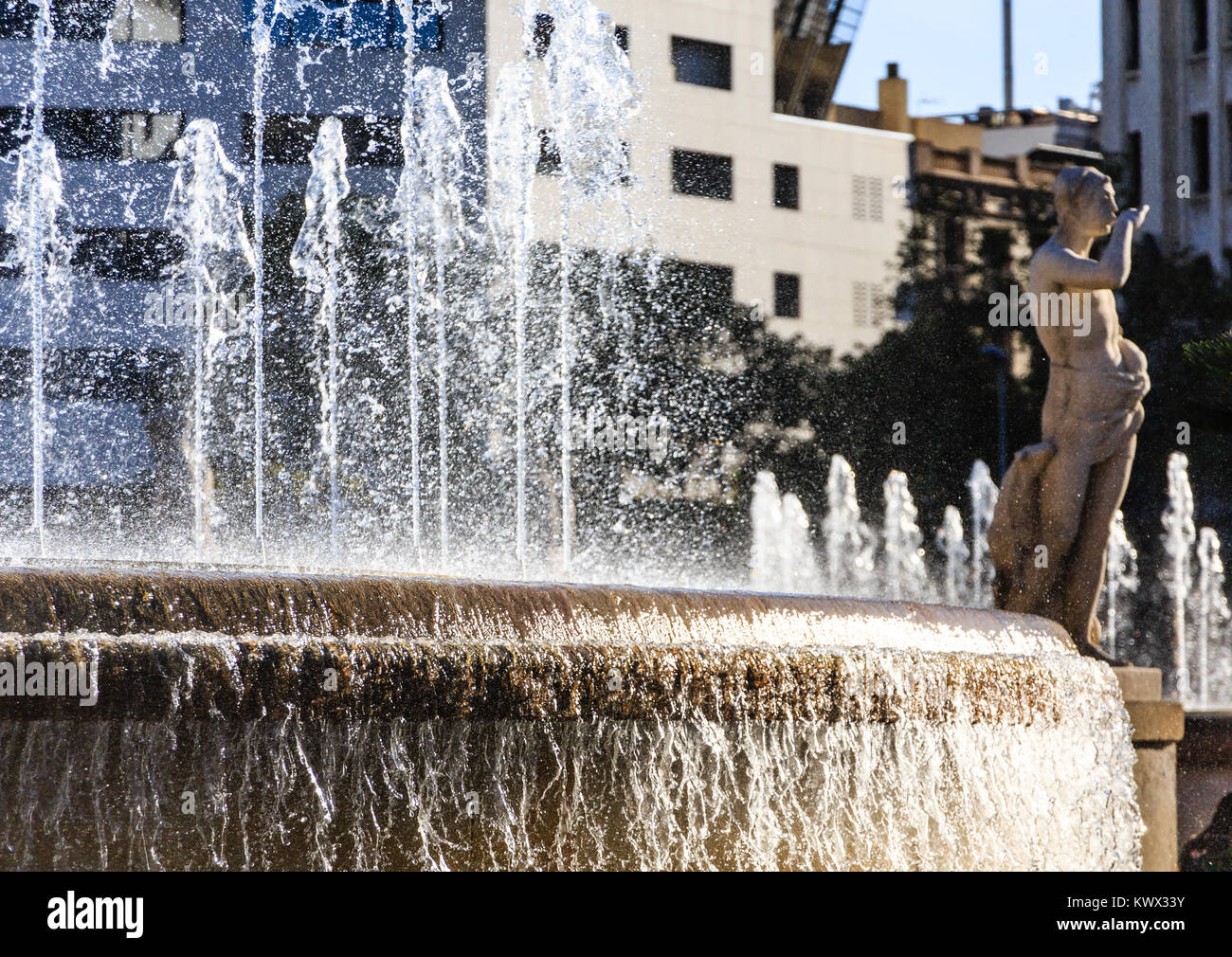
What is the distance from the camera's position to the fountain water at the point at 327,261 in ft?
83.3

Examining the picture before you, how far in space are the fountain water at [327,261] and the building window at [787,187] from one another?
17.1 m

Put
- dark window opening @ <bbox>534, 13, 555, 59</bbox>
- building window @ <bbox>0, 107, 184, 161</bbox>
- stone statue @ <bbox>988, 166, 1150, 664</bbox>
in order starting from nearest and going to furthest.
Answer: stone statue @ <bbox>988, 166, 1150, 664</bbox> < dark window opening @ <bbox>534, 13, 555, 59</bbox> < building window @ <bbox>0, 107, 184, 161</bbox>

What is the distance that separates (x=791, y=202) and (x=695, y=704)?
40.4 meters

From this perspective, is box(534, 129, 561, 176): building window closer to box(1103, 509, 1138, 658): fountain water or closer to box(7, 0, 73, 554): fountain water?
box(7, 0, 73, 554): fountain water

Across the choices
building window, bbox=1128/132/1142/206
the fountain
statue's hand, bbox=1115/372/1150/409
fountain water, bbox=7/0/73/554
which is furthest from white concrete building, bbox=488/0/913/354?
the fountain

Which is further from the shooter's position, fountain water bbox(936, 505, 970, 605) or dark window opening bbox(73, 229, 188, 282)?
dark window opening bbox(73, 229, 188, 282)

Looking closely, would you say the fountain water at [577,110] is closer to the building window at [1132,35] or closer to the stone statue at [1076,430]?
the stone statue at [1076,430]

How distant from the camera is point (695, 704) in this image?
19.0 ft

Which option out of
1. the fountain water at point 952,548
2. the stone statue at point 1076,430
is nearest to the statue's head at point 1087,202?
the stone statue at point 1076,430

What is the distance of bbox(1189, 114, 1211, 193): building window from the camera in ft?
120

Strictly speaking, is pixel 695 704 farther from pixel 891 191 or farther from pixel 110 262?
pixel 891 191

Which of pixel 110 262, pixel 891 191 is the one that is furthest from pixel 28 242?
pixel 891 191

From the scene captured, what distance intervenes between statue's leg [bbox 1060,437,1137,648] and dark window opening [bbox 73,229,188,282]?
2436 centimetres

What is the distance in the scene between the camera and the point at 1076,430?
8.70 m
